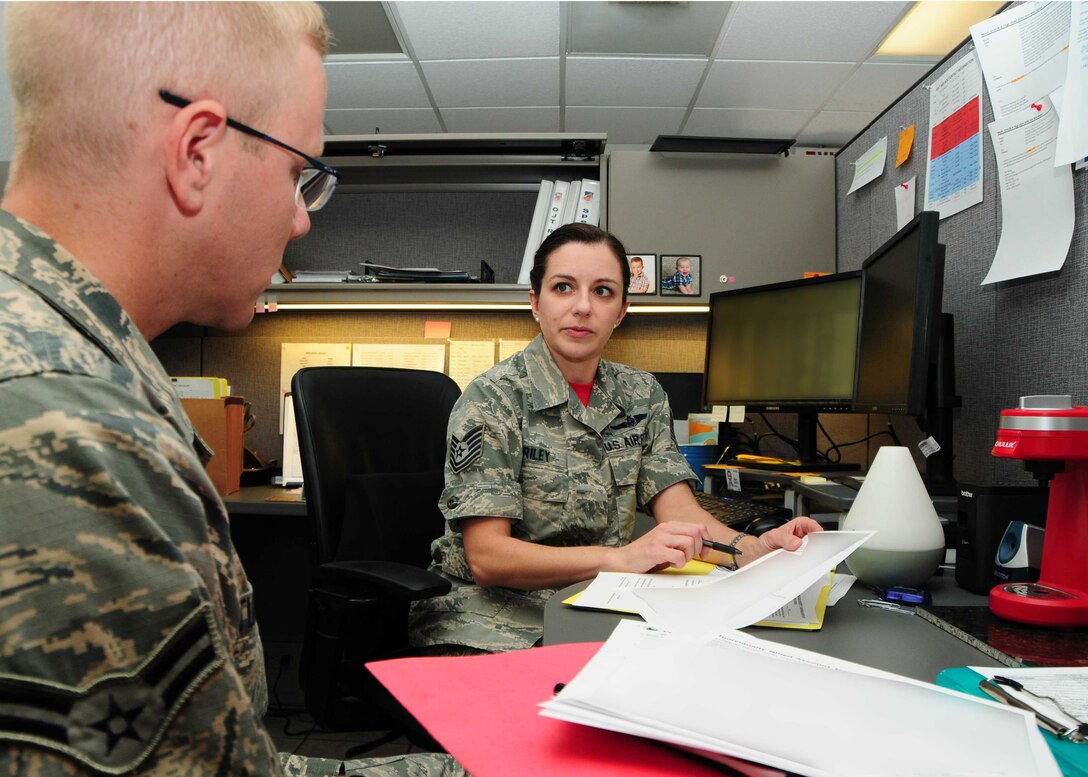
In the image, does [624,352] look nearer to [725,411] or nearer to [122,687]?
[725,411]

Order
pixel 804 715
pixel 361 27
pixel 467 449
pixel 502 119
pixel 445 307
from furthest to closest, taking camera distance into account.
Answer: pixel 502 119, pixel 361 27, pixel 445 307, pixel 467 449, pixel 804 715

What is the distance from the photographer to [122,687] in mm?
293

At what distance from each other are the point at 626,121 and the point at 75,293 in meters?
4.00

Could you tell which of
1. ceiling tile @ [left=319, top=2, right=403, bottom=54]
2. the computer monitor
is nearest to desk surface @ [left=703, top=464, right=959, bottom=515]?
the computer monitor

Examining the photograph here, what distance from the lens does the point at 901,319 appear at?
122 cm

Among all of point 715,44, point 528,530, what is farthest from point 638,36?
point 528,530

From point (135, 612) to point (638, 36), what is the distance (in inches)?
131

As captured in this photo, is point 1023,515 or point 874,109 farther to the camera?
point 874,109

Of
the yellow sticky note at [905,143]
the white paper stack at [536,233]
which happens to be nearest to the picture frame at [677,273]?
the white paper stack at [536,233]

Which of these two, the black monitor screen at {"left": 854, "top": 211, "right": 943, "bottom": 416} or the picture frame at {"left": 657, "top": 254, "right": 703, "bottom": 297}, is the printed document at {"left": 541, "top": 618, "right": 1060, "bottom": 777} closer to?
the black monitor screen at {"left": 854, "top": 211, "right": 943, "bottom": 416}

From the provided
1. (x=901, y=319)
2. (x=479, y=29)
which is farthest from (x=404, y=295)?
(x=479, y=29)

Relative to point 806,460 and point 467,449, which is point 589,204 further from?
point 467,449

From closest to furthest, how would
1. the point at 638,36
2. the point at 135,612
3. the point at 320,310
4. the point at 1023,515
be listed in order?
the point at 135,612, the point at 1023,515, the point at 320,310, the point at 638,36

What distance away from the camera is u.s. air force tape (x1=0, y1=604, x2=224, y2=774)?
0.93 ft
